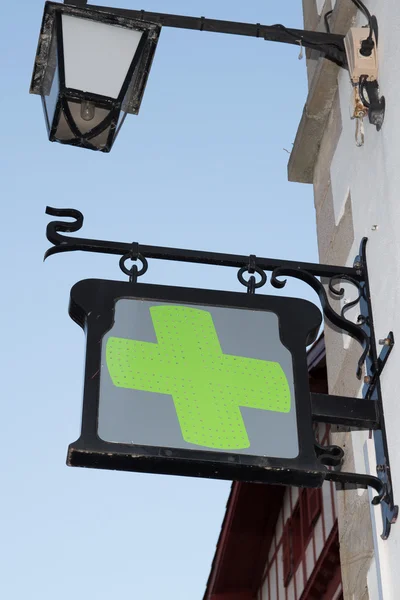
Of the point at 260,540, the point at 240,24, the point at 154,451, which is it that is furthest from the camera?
the point at 260,540

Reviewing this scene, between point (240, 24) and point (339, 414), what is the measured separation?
2000 mm

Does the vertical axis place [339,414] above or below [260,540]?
below

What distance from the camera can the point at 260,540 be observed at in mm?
17109

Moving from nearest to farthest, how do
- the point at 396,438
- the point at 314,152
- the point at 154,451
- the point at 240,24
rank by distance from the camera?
the point at 154,451 → the point at 396,438 → the point at 240,24 → the point at 314,152

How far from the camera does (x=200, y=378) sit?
14.4 feet

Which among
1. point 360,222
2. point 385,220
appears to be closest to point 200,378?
point 385,220

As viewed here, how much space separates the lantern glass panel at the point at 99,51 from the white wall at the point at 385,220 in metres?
1.07

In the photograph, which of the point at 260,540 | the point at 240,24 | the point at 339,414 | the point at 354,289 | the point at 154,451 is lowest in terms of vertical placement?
the point at 154,451

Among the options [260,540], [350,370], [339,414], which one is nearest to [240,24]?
[350,370]

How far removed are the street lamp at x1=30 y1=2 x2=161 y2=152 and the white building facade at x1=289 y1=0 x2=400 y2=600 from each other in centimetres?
100

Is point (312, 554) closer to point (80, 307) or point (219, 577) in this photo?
point (219, 577)

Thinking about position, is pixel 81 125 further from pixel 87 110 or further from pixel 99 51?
pixel 99 51

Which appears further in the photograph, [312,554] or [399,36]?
[312,554]

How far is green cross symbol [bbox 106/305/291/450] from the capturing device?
4254 mm
